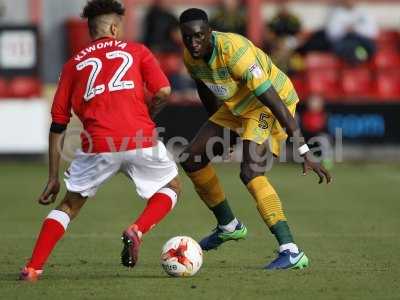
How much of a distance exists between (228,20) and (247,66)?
11453 mm

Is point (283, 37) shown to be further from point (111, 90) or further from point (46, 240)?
point (46, 240)

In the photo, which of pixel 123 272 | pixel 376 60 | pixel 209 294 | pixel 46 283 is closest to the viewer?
pixel 209 294

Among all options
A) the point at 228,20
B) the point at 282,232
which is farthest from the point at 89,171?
the point at 228,20

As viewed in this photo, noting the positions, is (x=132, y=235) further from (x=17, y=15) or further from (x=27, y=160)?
(x=17, y=15)

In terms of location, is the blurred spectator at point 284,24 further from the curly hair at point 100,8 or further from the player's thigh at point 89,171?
the player's thigh at point 89,171

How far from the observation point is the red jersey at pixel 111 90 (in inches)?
289

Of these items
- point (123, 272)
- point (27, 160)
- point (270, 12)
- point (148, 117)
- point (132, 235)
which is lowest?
point (27, 160)

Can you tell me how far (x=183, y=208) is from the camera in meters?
12.4

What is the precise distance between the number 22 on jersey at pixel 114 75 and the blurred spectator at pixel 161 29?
11727mm

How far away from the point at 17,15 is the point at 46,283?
44.8 ft

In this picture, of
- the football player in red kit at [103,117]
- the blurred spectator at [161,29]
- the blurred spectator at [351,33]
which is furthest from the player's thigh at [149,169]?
the blurred spectator at [351,33]

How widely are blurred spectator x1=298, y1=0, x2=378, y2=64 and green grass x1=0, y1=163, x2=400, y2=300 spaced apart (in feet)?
13.6

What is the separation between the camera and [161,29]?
19.1m

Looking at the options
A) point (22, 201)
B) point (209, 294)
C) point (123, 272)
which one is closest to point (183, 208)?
point (22, 201)
